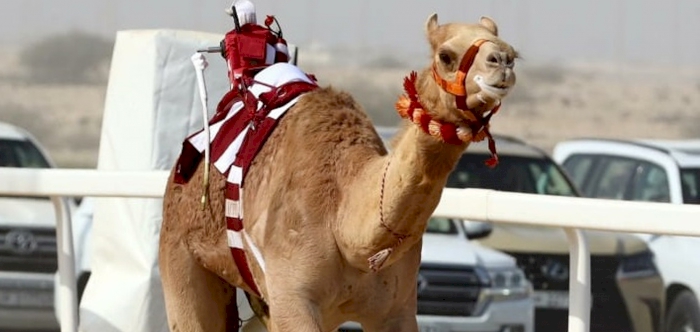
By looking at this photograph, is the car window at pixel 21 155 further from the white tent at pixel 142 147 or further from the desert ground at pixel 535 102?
the white tent at pixel 142 147

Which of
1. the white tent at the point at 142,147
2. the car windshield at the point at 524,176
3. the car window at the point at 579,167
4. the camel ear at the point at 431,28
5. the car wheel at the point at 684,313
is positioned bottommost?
the car wheel at the point at 684,313

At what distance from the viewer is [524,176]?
16062 millimetres

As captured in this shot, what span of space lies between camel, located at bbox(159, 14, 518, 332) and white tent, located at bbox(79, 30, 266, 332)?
4.94 ft

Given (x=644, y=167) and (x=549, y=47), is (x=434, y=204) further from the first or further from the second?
(x=549, y=47)

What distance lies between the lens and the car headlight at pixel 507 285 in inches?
539

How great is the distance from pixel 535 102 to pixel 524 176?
29.0ft

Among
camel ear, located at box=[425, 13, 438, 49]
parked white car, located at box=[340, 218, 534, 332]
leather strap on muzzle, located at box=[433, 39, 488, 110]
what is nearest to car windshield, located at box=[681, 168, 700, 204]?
parked white car, located at box=[340, 218, 534, 332]

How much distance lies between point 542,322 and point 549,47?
29.2 feet

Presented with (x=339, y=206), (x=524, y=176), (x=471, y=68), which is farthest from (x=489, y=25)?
(x=524, y=176)

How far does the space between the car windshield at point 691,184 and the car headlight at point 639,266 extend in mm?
754

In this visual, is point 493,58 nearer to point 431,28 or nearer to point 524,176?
point 431,28

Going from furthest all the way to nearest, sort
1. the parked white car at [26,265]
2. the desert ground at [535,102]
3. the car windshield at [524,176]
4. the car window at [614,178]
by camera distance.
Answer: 1. the desert ground at [535,102]
2. the car window at [614,178]
3. the car windshield at [524,176]
4. the parked white car at [26,265]

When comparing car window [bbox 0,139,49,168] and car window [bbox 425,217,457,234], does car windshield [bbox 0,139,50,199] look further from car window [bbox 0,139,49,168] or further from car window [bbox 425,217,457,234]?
car window [bbox 425,217,457,234]

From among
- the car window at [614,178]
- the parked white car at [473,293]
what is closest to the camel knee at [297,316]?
the parked white car at [473,293]
